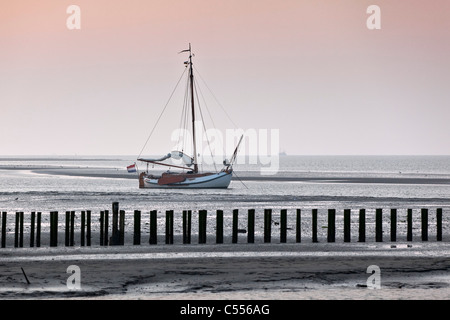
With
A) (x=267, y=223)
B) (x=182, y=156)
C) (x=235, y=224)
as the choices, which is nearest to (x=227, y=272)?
(x=235, y=224)

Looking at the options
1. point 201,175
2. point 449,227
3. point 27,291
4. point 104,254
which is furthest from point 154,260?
point 201,175

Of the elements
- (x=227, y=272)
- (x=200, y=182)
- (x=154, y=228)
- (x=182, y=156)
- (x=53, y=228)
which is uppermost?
(x=53, y=228)

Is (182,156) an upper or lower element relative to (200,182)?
upper

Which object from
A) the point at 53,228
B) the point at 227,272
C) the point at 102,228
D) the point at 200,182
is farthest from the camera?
the point at 200,182

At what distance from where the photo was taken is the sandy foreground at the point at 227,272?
18.0m

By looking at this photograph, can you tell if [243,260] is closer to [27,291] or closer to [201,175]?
[27,291]

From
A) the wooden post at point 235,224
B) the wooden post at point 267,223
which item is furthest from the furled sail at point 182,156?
the wooden post at point 235,224

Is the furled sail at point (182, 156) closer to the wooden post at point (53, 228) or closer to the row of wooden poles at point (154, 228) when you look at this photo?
the row of wooden poles at point (154, 228)

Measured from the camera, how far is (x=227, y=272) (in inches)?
819

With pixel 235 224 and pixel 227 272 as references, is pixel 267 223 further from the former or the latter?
pixel 227 272

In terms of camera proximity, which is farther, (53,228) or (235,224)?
(235,224)

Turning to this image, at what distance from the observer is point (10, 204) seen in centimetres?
5512
